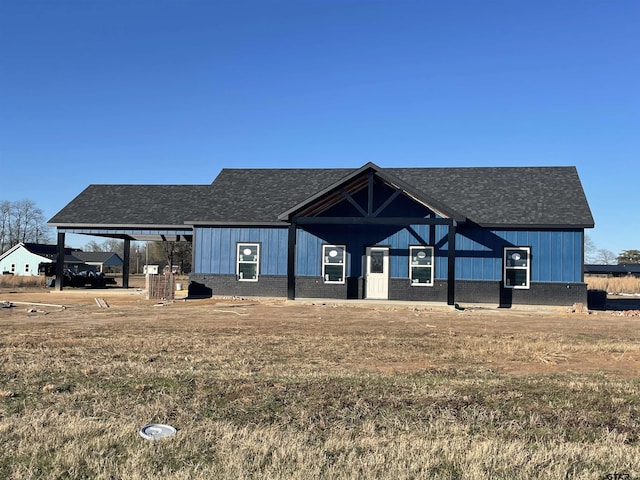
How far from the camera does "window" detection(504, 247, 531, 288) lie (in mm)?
22016

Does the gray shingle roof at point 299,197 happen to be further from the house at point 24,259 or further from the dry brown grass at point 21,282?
the house at point 24,259

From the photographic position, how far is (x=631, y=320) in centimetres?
1758

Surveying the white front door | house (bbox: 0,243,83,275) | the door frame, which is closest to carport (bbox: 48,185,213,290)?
the door frame

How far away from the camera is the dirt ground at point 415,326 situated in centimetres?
928

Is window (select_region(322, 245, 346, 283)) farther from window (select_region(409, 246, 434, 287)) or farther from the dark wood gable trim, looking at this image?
window (select_region(409, 246, 434, 287))

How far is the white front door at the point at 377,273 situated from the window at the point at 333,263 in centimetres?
104

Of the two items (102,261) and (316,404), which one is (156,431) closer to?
(316,404)

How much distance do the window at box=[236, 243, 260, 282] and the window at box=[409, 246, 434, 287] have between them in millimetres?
6254

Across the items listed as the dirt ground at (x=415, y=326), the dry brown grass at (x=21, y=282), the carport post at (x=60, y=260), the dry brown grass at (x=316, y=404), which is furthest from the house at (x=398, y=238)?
the dry brown grass at (x=21, y=282)

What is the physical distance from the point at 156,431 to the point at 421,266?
59.5ft

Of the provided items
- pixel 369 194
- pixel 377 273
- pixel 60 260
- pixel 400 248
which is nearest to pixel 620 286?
pixel 400 248

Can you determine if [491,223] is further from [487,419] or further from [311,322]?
[487,419]

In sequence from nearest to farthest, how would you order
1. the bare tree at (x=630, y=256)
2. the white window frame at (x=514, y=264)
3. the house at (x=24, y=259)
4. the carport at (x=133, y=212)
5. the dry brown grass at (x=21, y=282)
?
the white window frame at (x=514, y=264) → the carport at (x=133, y=212) → the dry brown grass at (x=21, y=282) → the house at (x=24, y=259) → the bare tree at (x=630, y=256)

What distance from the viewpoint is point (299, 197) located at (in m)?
25.5
